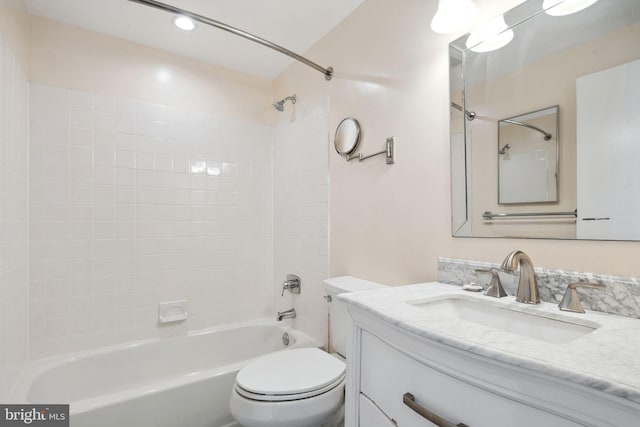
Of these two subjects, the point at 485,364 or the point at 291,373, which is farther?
the point at 291,373

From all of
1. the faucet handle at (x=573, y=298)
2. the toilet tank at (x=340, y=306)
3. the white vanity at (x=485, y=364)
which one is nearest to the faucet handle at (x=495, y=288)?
the white vanity at (x=485, y=364)

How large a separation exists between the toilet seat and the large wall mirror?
0.81 meters

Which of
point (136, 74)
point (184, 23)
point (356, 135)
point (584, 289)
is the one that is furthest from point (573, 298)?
point (136, 74)

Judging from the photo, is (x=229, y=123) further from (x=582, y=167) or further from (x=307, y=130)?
(x=582, y=167)

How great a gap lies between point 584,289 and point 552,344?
17.0 inches

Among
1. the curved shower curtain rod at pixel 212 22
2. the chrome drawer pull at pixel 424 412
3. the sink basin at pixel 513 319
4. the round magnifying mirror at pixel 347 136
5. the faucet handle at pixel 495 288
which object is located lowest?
the chrome drawer pull at pixel 424 412

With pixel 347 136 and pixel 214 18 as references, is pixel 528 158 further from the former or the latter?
pixel 214 18

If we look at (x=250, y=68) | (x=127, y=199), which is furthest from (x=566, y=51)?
(x=127, y=199)

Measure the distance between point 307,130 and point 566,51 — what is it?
4.84 ft

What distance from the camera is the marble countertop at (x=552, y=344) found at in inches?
16.3

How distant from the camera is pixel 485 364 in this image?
0.52 m

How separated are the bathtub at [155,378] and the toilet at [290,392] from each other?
0.34 meters

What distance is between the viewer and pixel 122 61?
1994 millimetres

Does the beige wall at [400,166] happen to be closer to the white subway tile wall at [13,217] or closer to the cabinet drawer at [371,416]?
the cabinet drawer at [371,416]
